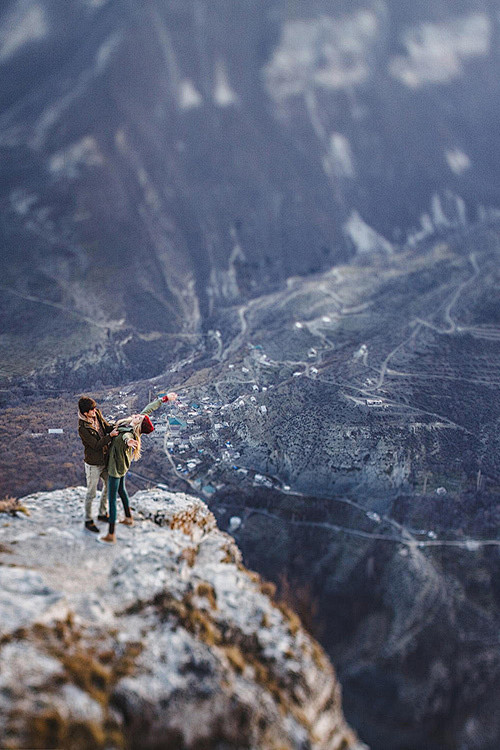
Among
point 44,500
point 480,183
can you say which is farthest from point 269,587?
point 480,183

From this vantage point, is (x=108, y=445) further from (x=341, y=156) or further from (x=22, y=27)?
(x=22, y=27)

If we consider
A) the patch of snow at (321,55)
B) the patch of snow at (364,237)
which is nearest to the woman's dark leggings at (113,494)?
the patch of snow at (364,237)

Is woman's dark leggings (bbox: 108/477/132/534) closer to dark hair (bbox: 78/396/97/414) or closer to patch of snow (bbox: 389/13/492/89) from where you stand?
dark hair (bbox: 78/396/97/414)

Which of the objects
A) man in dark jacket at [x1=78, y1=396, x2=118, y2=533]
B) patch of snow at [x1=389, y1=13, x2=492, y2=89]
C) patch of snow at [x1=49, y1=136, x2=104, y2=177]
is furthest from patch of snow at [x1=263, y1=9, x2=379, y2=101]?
man in dark jacket at [x1=78, y1=396, x2=118, y2=533]

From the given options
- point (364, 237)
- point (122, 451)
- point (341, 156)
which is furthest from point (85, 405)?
point (341, 156)

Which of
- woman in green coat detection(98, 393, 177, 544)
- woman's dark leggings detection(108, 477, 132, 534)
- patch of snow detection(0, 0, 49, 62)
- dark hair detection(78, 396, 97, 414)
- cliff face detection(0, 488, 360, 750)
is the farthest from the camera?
patch of snow detection(0, 0, 49, 62)

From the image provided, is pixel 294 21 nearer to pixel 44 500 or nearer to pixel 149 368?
pixel 149 368

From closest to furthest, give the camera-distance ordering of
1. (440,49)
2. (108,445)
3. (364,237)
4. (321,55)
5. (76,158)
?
(108,445) → (76,158) → (364,237) → (321,55) → (440,49)

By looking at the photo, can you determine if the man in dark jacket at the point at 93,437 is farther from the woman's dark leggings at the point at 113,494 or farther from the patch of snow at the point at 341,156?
the patch of snow at the point at 341,156
